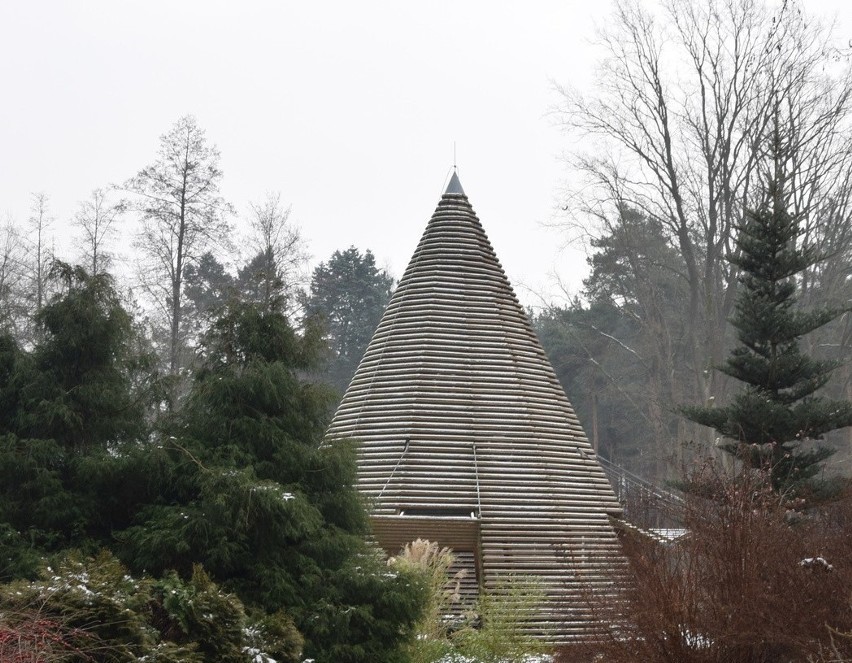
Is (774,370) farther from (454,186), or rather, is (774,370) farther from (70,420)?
(70,420)

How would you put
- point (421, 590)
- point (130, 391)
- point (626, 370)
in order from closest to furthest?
1. point (421, 590)
2. point (130, 391)
3. point (626, 370)

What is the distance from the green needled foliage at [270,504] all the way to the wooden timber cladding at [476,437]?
344 cm

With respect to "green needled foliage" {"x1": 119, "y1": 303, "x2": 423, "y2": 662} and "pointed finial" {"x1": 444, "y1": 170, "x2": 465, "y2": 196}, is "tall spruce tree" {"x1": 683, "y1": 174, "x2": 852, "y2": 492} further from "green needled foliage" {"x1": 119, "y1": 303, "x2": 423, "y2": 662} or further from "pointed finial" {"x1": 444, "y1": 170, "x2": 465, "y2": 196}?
"green needled foliage" {"x1": 119, "y1": 303, "x2": 423, "y2": 662}

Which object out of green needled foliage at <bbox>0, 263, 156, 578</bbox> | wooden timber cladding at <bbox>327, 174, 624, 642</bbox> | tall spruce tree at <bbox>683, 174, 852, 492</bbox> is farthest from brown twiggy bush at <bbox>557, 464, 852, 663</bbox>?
green needled foliage at <bbox>0, 263, 156, 578</bbox>

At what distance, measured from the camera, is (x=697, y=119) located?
27297mm

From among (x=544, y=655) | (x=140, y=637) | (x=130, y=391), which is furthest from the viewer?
(x=544, y=655)

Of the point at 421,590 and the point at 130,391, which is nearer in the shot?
the point at 421,590

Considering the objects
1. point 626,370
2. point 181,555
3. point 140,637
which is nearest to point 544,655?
point 181,555

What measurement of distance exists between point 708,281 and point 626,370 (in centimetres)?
1564

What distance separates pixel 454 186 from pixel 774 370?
20.5 feet

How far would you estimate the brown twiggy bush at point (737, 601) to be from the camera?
10391 mm

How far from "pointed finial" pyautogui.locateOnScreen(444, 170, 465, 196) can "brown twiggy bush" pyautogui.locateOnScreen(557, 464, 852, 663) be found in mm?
8745

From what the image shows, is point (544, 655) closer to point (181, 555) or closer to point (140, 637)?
point (181, 555)

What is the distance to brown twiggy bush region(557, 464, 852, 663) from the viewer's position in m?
10.4
